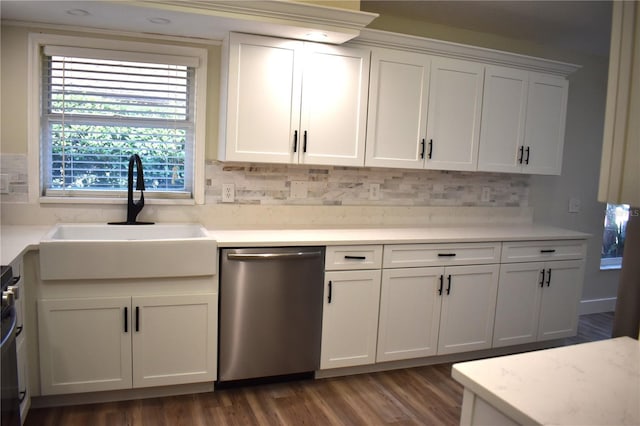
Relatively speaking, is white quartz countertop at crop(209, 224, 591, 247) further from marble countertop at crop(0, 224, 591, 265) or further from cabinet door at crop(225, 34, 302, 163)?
cabinet door at crop(225, 34, 302, 163)

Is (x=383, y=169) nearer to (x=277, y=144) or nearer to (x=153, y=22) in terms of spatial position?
(x=277, y=144)

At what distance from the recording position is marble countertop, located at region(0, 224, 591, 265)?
240 cm

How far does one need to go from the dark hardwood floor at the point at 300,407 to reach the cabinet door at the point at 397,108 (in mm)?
1407

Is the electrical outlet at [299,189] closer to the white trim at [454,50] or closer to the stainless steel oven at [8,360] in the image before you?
the white trim at [454,50]

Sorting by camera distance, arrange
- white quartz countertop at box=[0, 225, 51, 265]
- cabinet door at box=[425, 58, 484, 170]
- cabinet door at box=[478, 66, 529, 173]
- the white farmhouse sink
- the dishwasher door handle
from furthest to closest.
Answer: cabinet door at box=[478, 66, 529, 173] < cabinet door at box=[425, 58, 484, 170] < the dishwasher door handle < the white farmhouse sink < white quartz countertop at box=[0, 225, 51, 265]

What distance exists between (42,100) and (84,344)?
1.43 meters

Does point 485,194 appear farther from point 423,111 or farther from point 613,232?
point 613,232

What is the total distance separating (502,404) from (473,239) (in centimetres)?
223

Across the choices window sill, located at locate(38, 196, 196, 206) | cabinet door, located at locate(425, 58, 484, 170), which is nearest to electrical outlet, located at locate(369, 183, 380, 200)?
cabinet door, located at locate(425, 58, 484, 170)

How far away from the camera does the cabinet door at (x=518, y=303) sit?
3.34 meters

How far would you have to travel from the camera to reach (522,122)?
3.57m

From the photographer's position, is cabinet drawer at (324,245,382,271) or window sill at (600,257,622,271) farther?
window sill at (600,257,622,271)

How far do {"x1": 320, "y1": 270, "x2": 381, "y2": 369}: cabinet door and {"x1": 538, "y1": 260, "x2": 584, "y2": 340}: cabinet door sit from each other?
1.39 metres

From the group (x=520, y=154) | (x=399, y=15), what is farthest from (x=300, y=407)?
(x=399, y=15)
